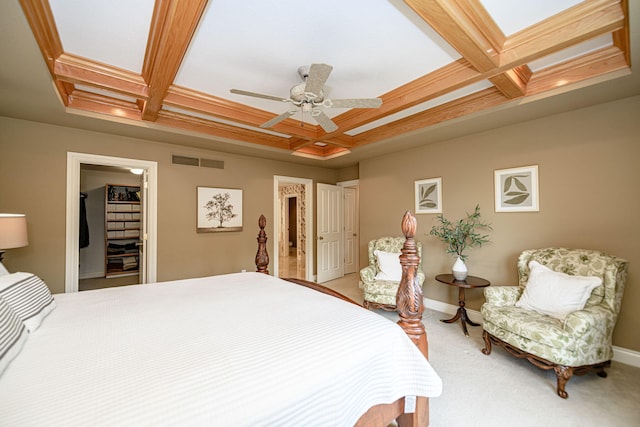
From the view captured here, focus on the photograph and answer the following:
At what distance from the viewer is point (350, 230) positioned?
6242 mm

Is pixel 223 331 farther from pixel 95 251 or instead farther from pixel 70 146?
pixel 95 251

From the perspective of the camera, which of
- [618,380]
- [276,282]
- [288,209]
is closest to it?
[618,380]

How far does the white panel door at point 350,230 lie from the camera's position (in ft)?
20.0

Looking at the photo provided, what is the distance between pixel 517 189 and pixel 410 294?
2.55 metres

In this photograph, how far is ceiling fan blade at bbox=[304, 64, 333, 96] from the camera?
1.68 m

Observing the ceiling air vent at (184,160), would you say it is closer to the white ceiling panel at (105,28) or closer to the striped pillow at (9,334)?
the white ceiling panel at (105,28)

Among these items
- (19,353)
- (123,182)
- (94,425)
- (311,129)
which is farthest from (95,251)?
(94,425)

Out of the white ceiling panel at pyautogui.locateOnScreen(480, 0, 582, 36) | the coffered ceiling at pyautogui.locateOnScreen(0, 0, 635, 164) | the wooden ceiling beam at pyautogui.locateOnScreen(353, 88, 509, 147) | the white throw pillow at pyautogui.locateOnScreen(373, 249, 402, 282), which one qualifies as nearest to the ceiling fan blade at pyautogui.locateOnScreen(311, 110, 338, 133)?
the coffered ceiling at pyautogui.locateOnScreen(0, 0, 635, 164)

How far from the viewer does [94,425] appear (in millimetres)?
733

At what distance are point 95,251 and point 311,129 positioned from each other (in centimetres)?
549

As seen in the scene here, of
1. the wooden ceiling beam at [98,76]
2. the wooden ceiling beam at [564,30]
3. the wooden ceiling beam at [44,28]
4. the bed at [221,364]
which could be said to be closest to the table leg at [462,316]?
the bed at [221,364]

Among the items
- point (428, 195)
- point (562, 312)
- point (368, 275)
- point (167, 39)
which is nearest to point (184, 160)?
point (167, 39)

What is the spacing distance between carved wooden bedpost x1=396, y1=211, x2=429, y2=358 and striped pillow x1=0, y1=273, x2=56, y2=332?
1918mm

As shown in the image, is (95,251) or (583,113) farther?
(95,251)
